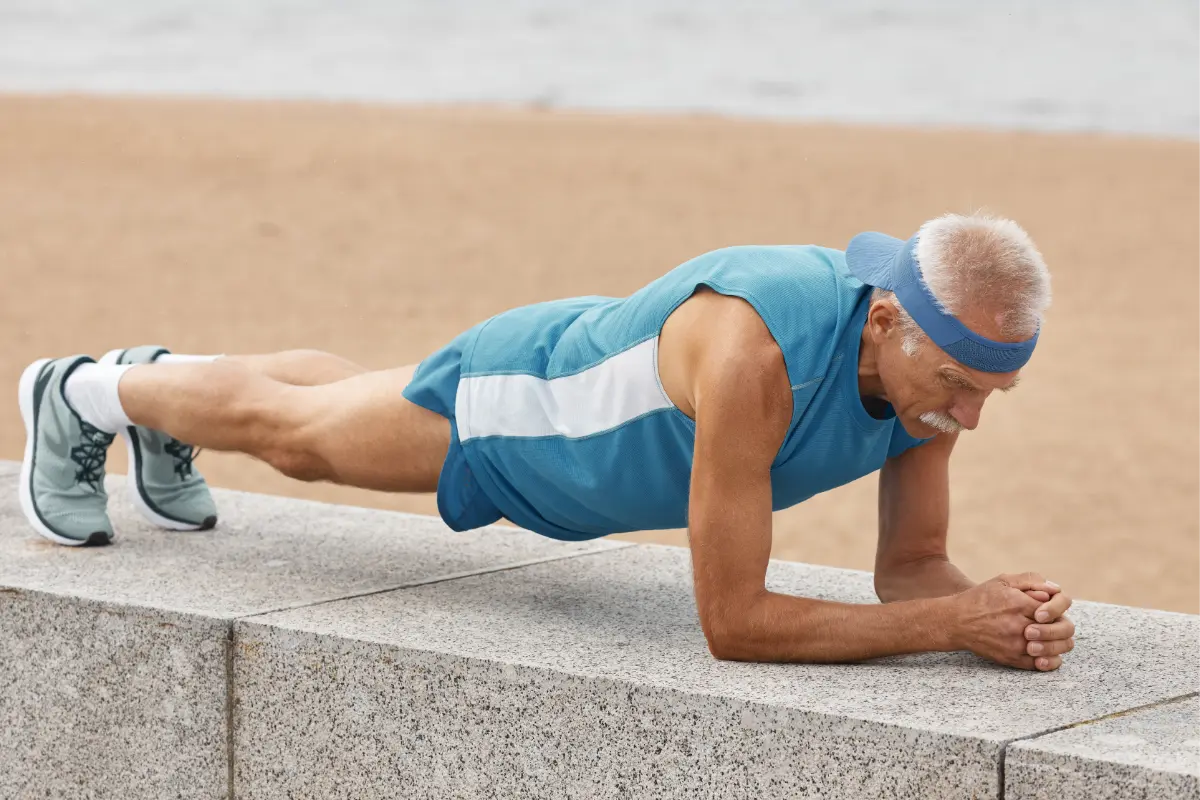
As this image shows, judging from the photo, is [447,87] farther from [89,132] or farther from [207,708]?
[207,708]

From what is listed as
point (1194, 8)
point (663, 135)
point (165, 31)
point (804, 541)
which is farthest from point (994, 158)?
point (165, 31)

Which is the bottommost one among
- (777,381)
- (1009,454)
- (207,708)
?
(1009,454)

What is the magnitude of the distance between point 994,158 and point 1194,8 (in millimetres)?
22430

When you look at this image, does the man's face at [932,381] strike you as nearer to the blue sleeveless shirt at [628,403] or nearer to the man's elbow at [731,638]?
the blue sleeveless shirt at [628,403]

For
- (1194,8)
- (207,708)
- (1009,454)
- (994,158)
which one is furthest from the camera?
(1194,8)

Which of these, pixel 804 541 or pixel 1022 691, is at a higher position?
pixel 1022 691

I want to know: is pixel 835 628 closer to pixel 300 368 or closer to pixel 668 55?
pixel 300 368

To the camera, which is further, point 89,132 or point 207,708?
point 89,132

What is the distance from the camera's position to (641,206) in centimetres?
1784

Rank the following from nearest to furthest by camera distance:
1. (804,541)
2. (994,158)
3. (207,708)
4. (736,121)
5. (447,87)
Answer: (207,708) → (804,541) → (994,158) → (736,121) → (447,87)

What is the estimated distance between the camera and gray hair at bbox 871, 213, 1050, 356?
2891mm

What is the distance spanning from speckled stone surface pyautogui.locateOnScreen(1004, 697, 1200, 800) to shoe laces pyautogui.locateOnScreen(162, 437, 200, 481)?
8.13 feet

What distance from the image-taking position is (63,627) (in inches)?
140

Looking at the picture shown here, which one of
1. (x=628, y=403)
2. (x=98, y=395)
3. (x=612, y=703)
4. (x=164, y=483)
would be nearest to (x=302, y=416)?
(x=98, y=395)
